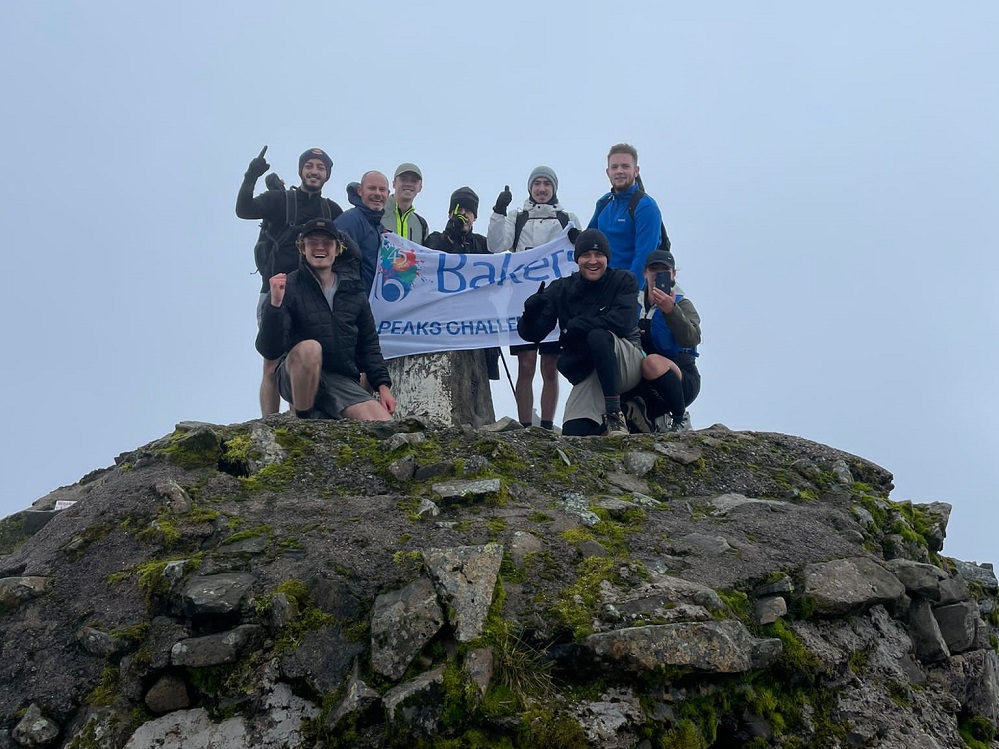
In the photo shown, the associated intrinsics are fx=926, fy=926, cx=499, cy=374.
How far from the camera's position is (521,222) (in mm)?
12344

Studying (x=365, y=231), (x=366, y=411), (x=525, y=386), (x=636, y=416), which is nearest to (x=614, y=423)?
(x=636, y=416)

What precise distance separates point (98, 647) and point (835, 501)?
538 centimetres

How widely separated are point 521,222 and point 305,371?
4842 millimetres

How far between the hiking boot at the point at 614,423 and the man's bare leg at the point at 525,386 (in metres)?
2.06

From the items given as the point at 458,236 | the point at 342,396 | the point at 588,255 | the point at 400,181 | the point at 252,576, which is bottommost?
the point at 252,576

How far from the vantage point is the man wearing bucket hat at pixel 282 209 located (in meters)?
10.4

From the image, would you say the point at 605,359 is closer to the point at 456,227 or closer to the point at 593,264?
the point at 593,264

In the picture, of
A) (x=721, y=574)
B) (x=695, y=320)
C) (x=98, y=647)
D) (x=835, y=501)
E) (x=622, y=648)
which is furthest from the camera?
(x=695, y=320)

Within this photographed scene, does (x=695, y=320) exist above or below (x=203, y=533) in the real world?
above

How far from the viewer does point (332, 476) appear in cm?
685

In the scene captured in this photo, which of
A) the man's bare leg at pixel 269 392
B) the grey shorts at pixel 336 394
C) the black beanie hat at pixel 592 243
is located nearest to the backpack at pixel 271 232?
the man's bare leg at pixel 269 392

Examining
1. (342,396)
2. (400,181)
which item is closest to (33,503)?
(342,396)

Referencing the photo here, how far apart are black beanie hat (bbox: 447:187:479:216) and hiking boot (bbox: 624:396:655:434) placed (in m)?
4.16

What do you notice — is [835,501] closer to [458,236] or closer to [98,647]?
[98,647]
